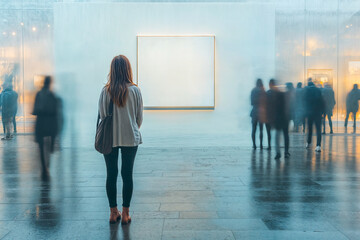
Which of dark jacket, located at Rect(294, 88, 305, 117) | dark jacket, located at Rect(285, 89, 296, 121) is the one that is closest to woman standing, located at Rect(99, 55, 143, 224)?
dark jacket, located at Rect(285, 89, 296, 121)

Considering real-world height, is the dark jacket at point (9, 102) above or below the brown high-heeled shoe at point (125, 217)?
above

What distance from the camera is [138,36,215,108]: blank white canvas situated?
11.1 m

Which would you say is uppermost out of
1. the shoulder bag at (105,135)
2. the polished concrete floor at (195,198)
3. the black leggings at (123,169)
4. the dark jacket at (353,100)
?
the dark jacket at (353,100)

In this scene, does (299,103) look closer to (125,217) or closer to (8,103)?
(125,217)

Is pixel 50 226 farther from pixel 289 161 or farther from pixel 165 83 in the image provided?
pixel 165 83

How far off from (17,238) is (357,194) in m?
4.49

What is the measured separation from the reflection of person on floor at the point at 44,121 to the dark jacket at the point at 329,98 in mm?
8014

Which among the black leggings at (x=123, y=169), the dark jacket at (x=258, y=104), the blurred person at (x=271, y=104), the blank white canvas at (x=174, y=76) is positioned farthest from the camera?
the blank white canvas at (x=174, y=76)

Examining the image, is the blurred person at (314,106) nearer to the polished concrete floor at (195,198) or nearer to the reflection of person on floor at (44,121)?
the polished concrete floor at (195,198)

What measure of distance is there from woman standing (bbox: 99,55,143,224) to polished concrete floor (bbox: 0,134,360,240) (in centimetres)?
38

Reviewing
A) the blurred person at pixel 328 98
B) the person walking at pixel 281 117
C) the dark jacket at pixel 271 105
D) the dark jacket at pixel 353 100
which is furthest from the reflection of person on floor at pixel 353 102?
the person walking at pixel 281 117

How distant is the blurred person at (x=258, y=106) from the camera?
1038 cm

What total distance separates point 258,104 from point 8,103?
7.35 m

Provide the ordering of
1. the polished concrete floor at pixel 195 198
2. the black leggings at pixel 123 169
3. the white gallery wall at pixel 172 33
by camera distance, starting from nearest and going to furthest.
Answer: the polished concrete floor at pixel 195 198 → the black leggings at pixel 123 169 → the white gallery wall at pixel 172 33
